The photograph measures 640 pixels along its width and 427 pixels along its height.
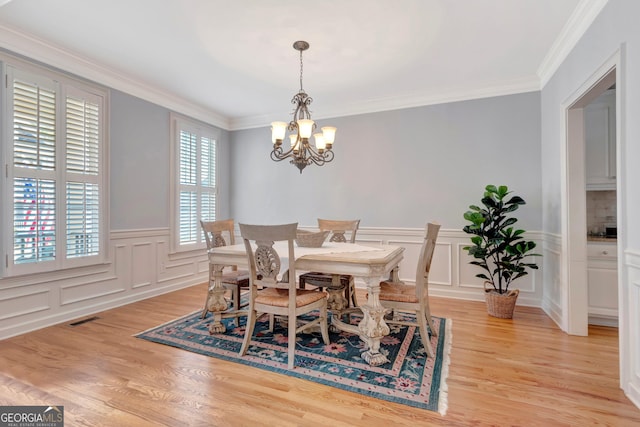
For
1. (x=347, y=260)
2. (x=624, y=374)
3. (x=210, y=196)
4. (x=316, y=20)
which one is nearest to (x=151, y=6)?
(x=316, y=20)

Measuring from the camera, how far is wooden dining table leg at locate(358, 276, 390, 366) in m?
2.28

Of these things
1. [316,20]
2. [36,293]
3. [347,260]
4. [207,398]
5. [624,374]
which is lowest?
[207,398]

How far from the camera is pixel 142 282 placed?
4.11 metres

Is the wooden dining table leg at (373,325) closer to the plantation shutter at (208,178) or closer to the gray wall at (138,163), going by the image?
the gray wall at (138,163)

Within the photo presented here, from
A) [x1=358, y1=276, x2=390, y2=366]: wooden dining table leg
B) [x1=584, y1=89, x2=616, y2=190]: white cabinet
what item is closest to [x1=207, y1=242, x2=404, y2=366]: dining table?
[x1=358, y1=276, x2=390, y2=366]: wooden dining table leg

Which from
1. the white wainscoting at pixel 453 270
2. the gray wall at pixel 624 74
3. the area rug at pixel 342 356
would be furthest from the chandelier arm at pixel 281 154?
the gray wall at pixel 624 74

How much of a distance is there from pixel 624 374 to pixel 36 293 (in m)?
4.85

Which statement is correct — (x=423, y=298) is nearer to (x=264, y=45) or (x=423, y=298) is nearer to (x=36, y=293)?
(x=264, y=45)

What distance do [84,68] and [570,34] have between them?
15.9 feet

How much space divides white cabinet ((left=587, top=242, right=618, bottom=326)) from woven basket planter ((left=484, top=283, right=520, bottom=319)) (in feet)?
2.16

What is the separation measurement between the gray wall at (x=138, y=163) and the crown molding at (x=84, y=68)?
101 mm

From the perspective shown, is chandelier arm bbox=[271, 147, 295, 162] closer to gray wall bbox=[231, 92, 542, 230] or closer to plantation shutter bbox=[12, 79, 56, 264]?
gray wall bbox=[231, 92, 542, 230]

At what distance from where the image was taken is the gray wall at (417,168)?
12.6 feet

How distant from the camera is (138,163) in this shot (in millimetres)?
4051
